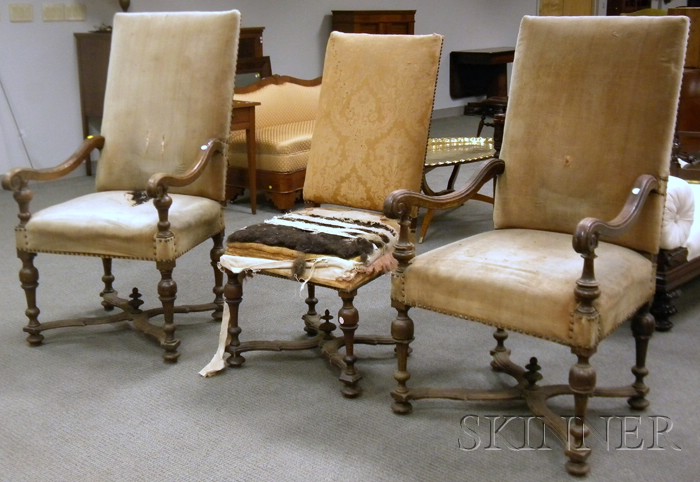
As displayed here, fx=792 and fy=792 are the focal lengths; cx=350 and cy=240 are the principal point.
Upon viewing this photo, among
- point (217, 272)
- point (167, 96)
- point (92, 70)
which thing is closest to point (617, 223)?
point (217, 272)

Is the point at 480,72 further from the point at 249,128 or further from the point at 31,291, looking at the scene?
the point at 31,291

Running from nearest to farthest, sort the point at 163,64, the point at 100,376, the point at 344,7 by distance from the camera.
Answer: the point at 100,376 → the point at 163,64 → the point at 344,7

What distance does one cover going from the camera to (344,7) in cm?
759

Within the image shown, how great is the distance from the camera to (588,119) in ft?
7.49

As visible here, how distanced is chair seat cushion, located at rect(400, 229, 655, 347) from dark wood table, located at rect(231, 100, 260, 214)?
97.9 inches

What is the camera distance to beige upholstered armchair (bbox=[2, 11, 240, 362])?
2629 millimetres

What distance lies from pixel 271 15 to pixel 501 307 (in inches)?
213

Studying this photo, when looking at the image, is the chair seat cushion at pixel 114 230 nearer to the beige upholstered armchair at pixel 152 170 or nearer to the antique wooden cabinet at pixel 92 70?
the beige upholstered armchair at pixel 152 170

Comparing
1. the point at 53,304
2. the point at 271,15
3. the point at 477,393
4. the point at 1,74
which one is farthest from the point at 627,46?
the point at 271,15

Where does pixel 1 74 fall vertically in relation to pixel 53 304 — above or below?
above

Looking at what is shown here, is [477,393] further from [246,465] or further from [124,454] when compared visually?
[124,454]

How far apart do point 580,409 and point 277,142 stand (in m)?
3.03

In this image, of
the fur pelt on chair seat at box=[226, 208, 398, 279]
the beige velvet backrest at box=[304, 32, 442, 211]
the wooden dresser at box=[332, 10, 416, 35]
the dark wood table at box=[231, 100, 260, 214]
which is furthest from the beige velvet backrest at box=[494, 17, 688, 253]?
the wooden dresser at box=[332, 10, 416, 35]

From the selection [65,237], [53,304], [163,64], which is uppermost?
[163,64]
